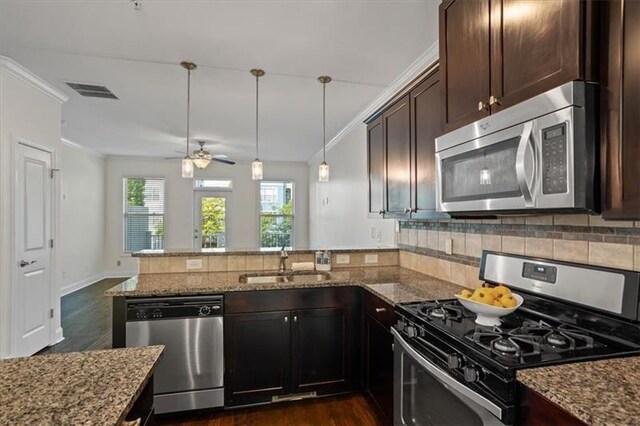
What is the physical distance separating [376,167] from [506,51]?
5.06 ft

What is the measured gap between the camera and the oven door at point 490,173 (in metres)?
1.26

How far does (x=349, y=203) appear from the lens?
500 centimetres

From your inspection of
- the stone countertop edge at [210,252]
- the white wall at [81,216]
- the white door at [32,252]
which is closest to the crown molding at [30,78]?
the white door at [32,252]

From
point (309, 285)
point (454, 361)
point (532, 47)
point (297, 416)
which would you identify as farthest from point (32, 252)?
point (532, 47)

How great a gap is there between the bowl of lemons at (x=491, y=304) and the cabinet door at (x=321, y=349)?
1188 mm

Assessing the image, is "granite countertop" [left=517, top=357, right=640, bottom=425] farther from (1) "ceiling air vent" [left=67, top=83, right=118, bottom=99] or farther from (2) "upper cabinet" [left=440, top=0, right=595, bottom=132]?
(1) "ceiling air vent" [left=67, top=83, right=118, bottom=99]

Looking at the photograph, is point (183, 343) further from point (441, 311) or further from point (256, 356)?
point (441, 311)

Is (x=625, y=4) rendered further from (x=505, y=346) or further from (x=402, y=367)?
(x=402, y=367)

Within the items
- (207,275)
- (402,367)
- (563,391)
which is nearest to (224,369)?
(207,275)

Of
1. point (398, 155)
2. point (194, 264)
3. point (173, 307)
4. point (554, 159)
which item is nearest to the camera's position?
point (554, 159)

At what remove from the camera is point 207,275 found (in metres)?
2.69

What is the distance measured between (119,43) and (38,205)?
208 cm

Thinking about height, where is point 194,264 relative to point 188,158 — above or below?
below

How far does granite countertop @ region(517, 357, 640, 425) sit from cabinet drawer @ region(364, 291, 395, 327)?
1.02 m
